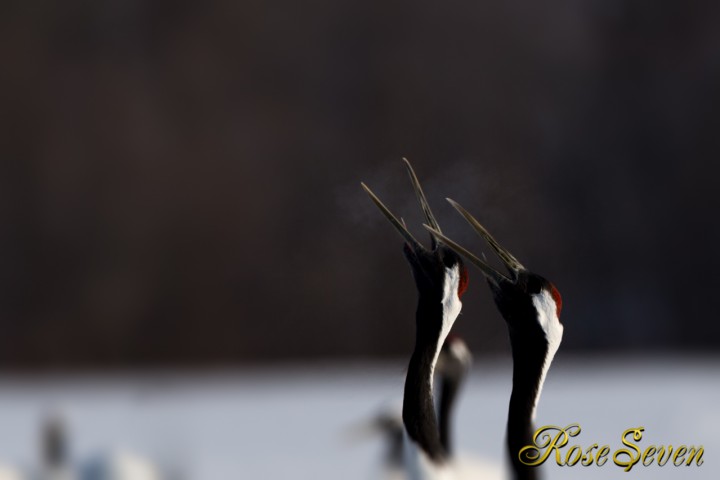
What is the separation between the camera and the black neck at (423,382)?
1.09 m

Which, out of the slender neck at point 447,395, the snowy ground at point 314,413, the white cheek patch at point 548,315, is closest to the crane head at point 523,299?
the white cheek patch at point 548,315

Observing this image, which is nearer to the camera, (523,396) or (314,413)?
(523,396)

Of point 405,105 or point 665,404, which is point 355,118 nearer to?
point 405,105

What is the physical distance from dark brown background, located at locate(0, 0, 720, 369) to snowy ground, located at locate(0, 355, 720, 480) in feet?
0.42

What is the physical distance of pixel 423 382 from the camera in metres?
1.10

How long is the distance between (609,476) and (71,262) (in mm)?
2286

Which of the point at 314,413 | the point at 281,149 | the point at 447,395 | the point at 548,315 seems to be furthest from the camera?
the point at 281,149

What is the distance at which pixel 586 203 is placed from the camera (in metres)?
3.28

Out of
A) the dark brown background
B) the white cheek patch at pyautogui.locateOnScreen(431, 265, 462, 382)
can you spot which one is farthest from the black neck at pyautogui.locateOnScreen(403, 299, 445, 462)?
the dark brown background

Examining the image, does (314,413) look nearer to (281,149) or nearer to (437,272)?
(281,149)

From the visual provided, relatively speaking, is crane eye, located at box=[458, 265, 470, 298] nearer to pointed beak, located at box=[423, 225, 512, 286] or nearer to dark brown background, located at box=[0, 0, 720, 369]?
pointed beak, located at box=[423, 225, 512, 286]

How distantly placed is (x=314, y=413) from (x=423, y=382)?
1.47 metres

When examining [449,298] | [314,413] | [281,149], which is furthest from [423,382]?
[281,149]

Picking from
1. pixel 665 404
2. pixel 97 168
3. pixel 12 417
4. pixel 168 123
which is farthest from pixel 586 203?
pixel 12 417
